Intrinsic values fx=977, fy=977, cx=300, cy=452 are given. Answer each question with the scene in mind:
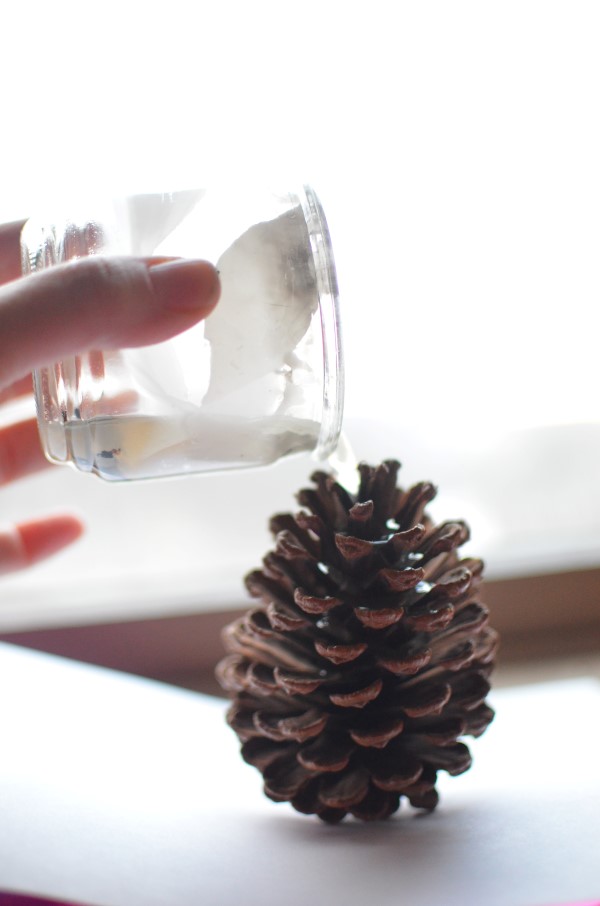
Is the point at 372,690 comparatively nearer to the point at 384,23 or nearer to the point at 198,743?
the point at 198,743

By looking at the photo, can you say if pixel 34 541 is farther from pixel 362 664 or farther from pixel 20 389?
pixel 362 664

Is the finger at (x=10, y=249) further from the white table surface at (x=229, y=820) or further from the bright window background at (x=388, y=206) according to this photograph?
the white table surface at (x=229, y=820)

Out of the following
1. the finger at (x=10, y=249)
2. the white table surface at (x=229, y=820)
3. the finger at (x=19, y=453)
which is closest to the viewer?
the white table surface at (x=229, y=820)

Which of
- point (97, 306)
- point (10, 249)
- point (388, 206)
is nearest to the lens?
point (97, 306)

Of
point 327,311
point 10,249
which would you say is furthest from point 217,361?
point 10,249

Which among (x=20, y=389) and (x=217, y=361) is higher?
(x=20, y=389)

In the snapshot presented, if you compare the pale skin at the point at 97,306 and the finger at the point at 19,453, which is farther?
the finger at the point at 19,453

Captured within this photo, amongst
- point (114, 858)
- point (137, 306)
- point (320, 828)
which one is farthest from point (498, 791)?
point (137, 306)

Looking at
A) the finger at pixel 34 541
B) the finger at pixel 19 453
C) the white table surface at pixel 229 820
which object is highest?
the finger at pixel 19 453

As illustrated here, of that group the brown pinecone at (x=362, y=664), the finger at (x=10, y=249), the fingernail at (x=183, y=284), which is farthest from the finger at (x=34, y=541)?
the fingernail at (x=183, y=284)
